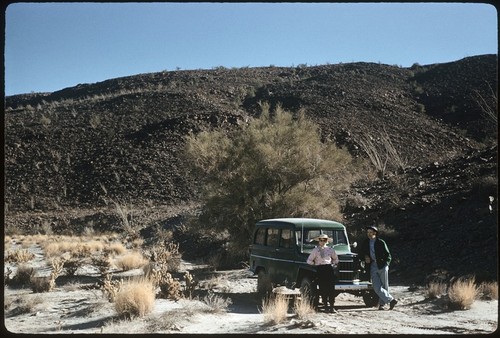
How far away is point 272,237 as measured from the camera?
45.8 feet

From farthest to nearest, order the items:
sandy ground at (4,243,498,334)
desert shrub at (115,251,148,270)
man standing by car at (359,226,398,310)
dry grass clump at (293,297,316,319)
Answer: desert shrub at (115,251,148,270) → man standing by car at (359,226,398,310) → dry grass clump at (293,297,316,319) → sandy ground at (4,243,498,334)

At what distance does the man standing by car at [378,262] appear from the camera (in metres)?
11.7

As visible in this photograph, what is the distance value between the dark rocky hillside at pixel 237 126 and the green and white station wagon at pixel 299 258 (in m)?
7.48

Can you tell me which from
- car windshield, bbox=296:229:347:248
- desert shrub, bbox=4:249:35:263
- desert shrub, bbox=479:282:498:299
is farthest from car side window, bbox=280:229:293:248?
desert shrub, bbox=4:249:35:263

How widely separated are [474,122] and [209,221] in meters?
30.6

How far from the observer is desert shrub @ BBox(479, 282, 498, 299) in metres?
13.1

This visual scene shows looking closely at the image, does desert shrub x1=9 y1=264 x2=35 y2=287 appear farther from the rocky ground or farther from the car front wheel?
the car front wheel

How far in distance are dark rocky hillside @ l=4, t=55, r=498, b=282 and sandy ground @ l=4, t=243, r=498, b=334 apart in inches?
339

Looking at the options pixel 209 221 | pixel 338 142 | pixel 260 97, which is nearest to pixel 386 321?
pixel 209 221

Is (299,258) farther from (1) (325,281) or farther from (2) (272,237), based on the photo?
(2) (272,237)

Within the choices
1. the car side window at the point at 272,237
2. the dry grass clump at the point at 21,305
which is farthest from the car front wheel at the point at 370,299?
the dry grass clump at the point at 21,305

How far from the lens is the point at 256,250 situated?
48.0 ft

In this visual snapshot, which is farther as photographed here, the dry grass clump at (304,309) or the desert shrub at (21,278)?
the desert shrub at (21,278)

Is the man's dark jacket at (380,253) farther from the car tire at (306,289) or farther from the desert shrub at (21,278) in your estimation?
the desert shrub at (21,278)
